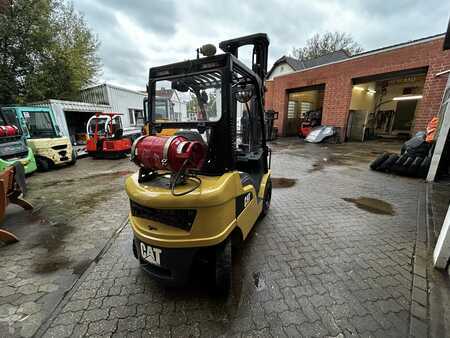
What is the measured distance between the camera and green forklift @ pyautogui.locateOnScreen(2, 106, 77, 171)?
6.44 m

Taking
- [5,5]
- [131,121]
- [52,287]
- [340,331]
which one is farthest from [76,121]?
[340,331]

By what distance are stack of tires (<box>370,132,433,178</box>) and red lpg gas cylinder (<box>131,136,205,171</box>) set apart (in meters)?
6.91

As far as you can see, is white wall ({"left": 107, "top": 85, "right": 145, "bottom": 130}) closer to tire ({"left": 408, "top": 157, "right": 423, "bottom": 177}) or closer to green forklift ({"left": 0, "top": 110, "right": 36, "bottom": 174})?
green forklift ({"left": 0, "top": 110, "right": 36, "bottom": 174})

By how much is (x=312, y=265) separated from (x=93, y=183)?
5.77 metres

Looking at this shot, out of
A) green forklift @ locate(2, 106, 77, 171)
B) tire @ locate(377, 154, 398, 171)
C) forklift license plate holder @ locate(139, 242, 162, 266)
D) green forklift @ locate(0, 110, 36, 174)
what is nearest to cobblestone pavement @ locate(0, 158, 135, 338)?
green forklift @ locate(0, 110, 36, 174)

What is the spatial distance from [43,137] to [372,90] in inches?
746

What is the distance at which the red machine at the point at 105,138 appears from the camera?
856 cm

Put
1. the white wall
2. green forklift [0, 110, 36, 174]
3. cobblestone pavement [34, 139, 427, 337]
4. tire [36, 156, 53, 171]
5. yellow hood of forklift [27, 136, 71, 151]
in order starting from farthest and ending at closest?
the white wall, tire [36, 156, 53, 171], yellow hood of forklift [27, 136, 71, 151], green forklift [0, 110, 36, 174], cobblestone pavement [34, 139, 427, 337]

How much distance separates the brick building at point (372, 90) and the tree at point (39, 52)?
1406 cm

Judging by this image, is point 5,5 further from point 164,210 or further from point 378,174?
point 378,174

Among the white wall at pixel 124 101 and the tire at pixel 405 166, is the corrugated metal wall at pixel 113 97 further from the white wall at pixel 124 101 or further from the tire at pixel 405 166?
the tire at pixel 405 166

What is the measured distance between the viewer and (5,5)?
8.60 metres

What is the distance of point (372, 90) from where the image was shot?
46.4 feet

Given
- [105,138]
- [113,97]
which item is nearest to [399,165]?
[105,138]
